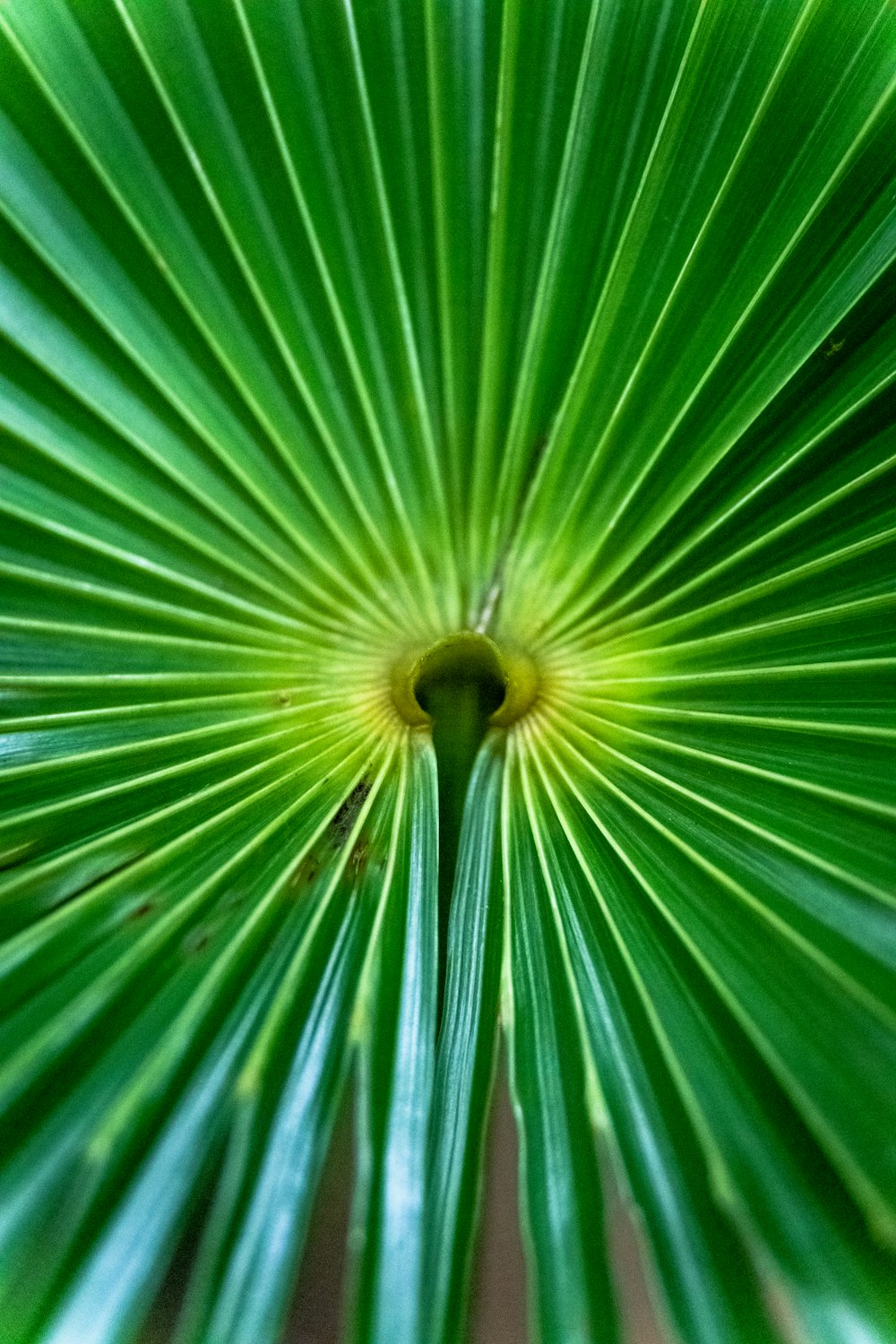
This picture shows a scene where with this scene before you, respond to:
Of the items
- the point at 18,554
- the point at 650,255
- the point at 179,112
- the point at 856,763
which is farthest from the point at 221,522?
the point at 856,763

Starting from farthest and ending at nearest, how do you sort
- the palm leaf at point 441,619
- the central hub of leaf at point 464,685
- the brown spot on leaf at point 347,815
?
the central hub of leaf at point 464,685, the brown spot on leaf at point 347,815, the palm leaf at point 441,619

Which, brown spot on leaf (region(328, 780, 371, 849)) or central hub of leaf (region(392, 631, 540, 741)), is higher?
central hub of leaf (region(392, 631, 540, 741))

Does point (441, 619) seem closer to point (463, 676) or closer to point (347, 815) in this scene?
point (463, 676)

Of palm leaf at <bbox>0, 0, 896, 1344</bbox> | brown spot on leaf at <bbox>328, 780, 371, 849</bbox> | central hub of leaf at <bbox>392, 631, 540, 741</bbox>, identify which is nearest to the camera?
palm leaf at <bbox>0, 0, 896, 1344</bbox>

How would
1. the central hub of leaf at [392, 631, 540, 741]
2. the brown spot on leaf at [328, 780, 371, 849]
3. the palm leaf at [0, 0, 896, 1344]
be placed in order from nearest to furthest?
the palm leaf at [0, 0, 896, 1344], the brown spot on leaf at [328, 780, 371, 849], the central hub of leaf at [392, 631, 540, 741]

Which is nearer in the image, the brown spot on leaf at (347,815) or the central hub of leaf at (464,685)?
the brown spot on leaf at (347,815)

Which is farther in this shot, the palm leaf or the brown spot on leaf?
the brown spot on leaf

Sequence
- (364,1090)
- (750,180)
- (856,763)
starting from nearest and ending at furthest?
1. (364,1090)
2. (856,763)
3. (750,180)

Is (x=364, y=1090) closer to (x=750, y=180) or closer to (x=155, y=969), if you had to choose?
(x=155, y=969)
